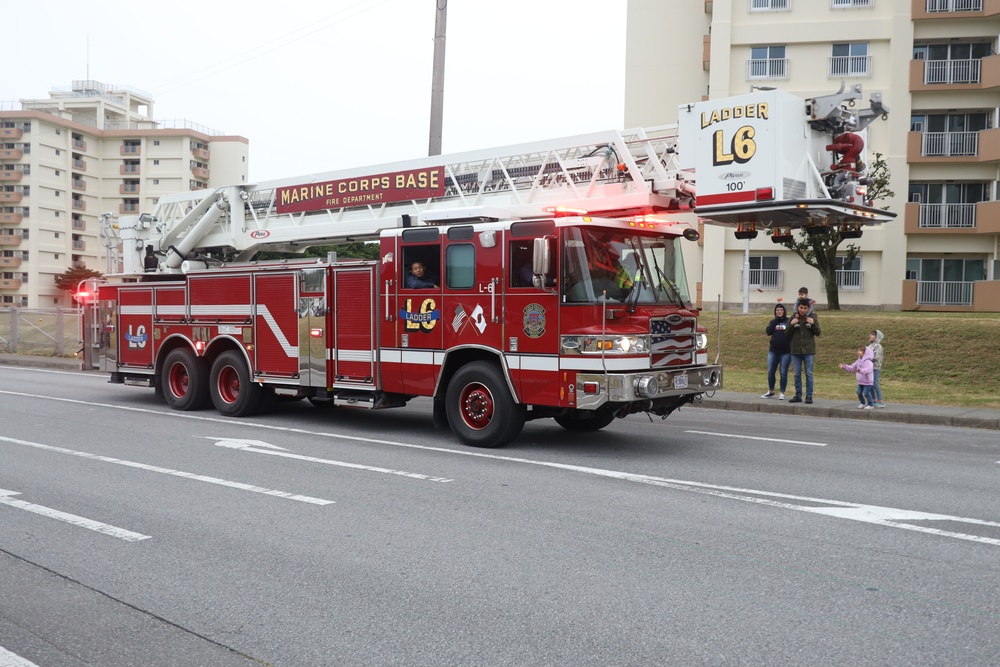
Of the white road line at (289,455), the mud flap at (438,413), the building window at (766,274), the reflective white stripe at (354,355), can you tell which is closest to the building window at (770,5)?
the building window at (766,274)

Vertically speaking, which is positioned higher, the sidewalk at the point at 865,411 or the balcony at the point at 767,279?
the balcony at the point at 767,279

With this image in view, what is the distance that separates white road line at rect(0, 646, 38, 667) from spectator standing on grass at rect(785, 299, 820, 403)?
13271 mm

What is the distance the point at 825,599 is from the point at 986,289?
108 feet

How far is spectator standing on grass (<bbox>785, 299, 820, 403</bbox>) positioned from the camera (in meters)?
15.1

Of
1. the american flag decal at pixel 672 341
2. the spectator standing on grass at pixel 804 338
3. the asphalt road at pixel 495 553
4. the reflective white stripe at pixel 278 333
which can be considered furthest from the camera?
the spectator standing on grass at pixel 804 338

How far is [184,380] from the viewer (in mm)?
14227

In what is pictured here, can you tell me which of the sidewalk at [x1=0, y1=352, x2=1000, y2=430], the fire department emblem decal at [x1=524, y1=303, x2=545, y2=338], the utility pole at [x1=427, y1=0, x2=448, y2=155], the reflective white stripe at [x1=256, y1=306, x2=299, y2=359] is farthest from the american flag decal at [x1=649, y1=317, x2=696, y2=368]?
the utility pole at [x1=427, y1=0, x2=448, y2=155]

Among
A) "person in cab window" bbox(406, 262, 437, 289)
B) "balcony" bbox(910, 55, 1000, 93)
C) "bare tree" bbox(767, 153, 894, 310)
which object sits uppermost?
"balcony" bbox(910, 55, 1000, 93)

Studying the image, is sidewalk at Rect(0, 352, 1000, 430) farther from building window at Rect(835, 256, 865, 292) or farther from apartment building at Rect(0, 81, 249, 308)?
apartment building at Rect(0, 81, 249, 308)

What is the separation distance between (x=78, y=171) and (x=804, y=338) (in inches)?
3308

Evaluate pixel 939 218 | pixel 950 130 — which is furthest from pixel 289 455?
pixel 950 130

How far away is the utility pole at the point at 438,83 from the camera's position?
17953 mm

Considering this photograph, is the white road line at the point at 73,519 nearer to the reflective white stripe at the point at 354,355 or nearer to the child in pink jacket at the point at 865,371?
the reflective white stripe at the point at 354,355

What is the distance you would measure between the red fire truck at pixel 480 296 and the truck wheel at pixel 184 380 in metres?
0.03
